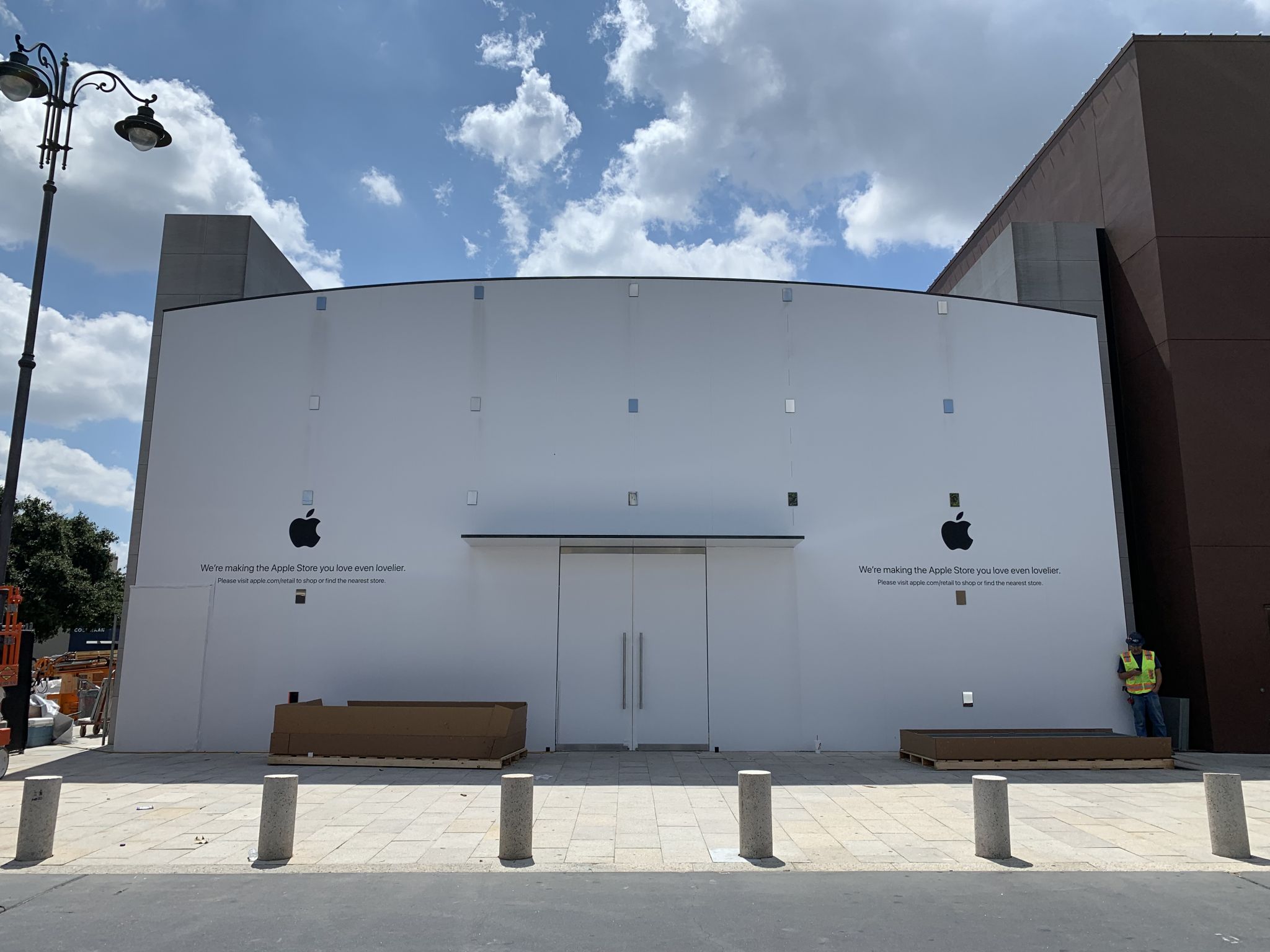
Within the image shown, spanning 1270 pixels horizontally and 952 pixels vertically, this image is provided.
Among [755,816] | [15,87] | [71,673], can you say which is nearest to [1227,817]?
[755,816]

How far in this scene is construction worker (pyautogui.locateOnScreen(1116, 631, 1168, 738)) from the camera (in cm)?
1376

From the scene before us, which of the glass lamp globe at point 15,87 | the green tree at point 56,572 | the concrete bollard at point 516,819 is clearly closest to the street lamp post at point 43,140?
the glass lamp globe at point 15,87

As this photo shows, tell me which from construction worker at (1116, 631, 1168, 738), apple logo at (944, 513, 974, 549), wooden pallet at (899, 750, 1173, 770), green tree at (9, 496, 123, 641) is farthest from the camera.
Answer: green tree at (9, 496, 123, 641)

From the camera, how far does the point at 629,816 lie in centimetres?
893

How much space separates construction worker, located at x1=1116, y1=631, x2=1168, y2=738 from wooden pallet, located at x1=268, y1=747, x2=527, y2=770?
10.1m

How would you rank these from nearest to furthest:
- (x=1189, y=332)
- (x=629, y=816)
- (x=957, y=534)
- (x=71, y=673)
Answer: (x=629, y=816) → (x=957, y=534) → (x=1189, y=332) → (x=71, y=673)

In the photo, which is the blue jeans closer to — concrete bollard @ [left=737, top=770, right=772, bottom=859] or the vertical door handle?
the vertical door handle

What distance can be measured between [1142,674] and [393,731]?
11.8m

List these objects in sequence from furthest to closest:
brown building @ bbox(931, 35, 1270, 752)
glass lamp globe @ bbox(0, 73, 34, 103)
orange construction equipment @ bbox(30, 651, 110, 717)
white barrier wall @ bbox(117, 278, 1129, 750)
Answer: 1. orange construction equipment @ bbox(30, 651, 110, 717)
2. brown building @ bbox(931, 35, 1270, 752)
3. white barrier wall @ bbox(117, 278, 1129, 750)
4. glass lamp globe @ bbox(0, 73, 34, 103)

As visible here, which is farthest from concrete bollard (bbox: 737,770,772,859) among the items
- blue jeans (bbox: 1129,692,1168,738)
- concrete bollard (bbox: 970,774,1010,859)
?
blue jeans (bbox: 1129,692,1168,738)

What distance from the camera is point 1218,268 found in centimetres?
1516

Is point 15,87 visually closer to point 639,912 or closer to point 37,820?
point 37,820

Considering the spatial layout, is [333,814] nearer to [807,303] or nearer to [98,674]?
[807,303]

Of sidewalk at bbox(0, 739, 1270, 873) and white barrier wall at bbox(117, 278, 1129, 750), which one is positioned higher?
white barrier wall at bbox(117, 278, 1129, 750)
